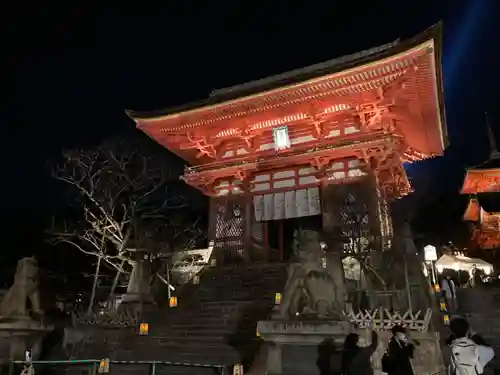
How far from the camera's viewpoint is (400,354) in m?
5.25

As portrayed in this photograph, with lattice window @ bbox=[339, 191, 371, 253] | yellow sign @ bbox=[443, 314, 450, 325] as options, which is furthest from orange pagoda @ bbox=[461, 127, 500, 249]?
yellow sign @ bbox=[443, 314, 450, 325]

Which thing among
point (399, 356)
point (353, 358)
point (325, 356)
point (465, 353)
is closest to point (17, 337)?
point (325, 356)

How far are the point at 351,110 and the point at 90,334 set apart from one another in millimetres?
14020

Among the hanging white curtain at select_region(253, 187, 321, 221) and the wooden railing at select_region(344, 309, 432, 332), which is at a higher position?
the hanging white curtain at select_region(253, 187, 321, 221)

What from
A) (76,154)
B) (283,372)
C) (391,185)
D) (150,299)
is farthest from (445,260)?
(76,154)

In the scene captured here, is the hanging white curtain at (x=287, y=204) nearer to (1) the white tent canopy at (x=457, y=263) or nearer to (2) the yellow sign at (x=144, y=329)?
(1) the white tent canopy at (x=457, y=263)

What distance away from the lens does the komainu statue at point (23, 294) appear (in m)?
12.6

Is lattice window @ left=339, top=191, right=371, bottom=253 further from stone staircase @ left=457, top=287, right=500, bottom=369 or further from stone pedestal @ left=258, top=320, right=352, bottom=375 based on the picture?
stone pedestal @ left=258, top=320, right=352, bottom=375

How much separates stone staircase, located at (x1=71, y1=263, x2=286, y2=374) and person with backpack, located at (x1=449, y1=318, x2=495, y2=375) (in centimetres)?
612

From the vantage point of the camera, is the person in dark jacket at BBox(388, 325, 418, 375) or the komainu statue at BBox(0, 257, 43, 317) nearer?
the person in dark jacket at BBox(388, 325, 418, 375)

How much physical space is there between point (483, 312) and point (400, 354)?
9677 mm

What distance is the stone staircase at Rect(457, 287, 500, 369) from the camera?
11.3 meters

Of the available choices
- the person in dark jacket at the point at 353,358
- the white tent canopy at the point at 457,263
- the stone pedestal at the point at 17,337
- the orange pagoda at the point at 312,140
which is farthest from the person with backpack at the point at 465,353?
the white tent canopy at the point at 457,263

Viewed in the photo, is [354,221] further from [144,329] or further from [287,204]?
[144,329]
